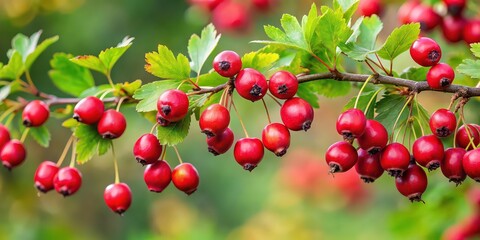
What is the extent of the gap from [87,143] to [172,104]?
41 centimetres

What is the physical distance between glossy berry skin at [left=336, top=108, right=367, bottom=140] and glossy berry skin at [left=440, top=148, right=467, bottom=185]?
9.2 inches

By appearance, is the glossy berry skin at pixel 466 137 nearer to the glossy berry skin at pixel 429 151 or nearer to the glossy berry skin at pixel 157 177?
the glossy berry skin at pixel 429 151

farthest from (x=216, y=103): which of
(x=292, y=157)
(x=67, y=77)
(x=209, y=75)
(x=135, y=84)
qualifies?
(x=292, y=157)

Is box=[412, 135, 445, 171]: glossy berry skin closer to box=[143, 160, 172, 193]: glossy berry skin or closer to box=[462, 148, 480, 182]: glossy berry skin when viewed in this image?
box=[462, 148, 480, 182]: glossy berry skin

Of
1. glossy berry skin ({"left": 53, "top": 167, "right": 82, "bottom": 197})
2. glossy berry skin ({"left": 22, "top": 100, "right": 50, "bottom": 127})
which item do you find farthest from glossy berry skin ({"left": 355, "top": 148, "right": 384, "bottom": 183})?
glossy berry skin ({"left": 22, "top": 100, "right": 50, "bottom": 127})

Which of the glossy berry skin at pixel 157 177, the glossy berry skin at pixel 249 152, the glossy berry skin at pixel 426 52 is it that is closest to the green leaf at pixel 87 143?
the glossy berry skin at pixel 157 177

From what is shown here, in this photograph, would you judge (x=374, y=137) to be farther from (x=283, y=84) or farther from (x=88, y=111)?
(x=88, y=111)

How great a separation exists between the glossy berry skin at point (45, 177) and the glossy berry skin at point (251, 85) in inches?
28.4

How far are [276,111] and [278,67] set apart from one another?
5302 millimetres

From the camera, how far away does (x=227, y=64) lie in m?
1.86

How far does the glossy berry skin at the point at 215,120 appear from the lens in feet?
6.05

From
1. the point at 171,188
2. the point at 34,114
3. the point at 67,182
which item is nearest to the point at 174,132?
the point at 67,182

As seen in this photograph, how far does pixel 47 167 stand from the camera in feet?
7.31

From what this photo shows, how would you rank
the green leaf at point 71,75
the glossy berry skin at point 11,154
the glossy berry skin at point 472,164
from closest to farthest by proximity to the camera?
the glossy berry skin at point 472,164, the glossy berry skin at point 11,154, the green leaf at point 71,75
